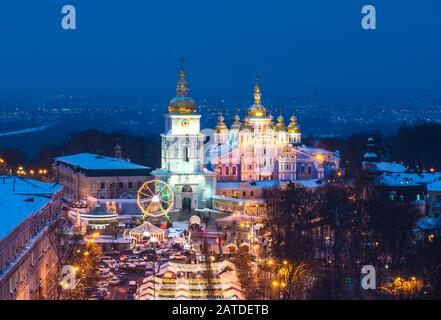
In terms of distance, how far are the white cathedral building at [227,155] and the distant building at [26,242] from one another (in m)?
12.8

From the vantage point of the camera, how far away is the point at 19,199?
131 ft

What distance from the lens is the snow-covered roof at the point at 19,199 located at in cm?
3284

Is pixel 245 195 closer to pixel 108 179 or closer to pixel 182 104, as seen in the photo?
pixel 182 104

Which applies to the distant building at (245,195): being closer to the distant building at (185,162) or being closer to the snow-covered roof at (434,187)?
the distant building at (185,162)

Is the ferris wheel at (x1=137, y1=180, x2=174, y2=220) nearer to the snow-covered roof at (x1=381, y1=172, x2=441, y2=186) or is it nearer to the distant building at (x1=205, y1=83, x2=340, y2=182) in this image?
the distant building at (x1=205, y1=83, x2=340, y2=182)

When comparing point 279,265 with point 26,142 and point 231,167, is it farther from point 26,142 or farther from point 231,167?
point 26,142

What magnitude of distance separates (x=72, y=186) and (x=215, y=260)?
103 ft

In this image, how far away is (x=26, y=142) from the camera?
5074 inches

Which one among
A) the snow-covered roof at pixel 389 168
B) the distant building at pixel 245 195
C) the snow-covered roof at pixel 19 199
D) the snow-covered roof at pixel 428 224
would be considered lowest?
the distant building at pixel 245 195

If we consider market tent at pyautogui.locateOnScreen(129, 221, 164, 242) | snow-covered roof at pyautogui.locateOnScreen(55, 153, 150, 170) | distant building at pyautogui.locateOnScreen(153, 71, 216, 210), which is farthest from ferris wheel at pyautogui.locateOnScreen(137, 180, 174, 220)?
snow-covered roof at pyautogui.locateOnScreen(55, 153, 150, 170)

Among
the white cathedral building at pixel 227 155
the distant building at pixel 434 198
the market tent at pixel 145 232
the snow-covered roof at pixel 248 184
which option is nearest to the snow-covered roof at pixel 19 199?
the market tent at pixel 145 232

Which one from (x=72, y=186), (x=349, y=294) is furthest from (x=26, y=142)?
(x=349, y=294)
